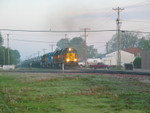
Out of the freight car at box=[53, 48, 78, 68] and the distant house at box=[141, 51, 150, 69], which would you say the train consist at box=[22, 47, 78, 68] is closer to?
the freight car at box=[53, 48, 78, 68]

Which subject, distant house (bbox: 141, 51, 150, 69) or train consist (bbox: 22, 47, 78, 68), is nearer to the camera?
train consist (bbox: 22, 47, 78, 68)

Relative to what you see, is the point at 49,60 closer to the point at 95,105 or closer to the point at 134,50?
the point at 95,105

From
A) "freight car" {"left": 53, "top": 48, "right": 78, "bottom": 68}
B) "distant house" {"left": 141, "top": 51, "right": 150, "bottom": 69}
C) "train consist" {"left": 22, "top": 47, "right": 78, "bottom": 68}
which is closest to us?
"freight car" {"left": 53, "top": 48, "right": 78, "bottom": 68}

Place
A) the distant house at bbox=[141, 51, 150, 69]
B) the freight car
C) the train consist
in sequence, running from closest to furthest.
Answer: the freight car
the train consist
the distant house at bbox=[141, 51, 150, 69]

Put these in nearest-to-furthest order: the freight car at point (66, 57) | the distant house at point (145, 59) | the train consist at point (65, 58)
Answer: the freight car at point (66, 57)
the train consist at point (65, 58)
the distant house at point (145, 59)

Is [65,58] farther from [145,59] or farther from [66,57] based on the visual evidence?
[145,59]

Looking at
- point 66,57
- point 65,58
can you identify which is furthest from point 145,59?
point 65,58

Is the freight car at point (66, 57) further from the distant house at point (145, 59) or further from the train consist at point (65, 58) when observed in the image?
the distant house at point (145, 59)

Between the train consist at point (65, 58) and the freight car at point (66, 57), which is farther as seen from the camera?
the train consist at point (65, 58)

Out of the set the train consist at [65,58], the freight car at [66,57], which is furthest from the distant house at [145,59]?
the freight car at [66,57]

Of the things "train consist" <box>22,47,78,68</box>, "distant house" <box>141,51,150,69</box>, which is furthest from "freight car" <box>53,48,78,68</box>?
"distant house" <box>141,51,150,69</box>

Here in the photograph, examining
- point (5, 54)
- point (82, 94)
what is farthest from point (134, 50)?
point (82, 94)

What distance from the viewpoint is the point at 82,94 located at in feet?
74.3

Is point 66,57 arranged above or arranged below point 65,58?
above
